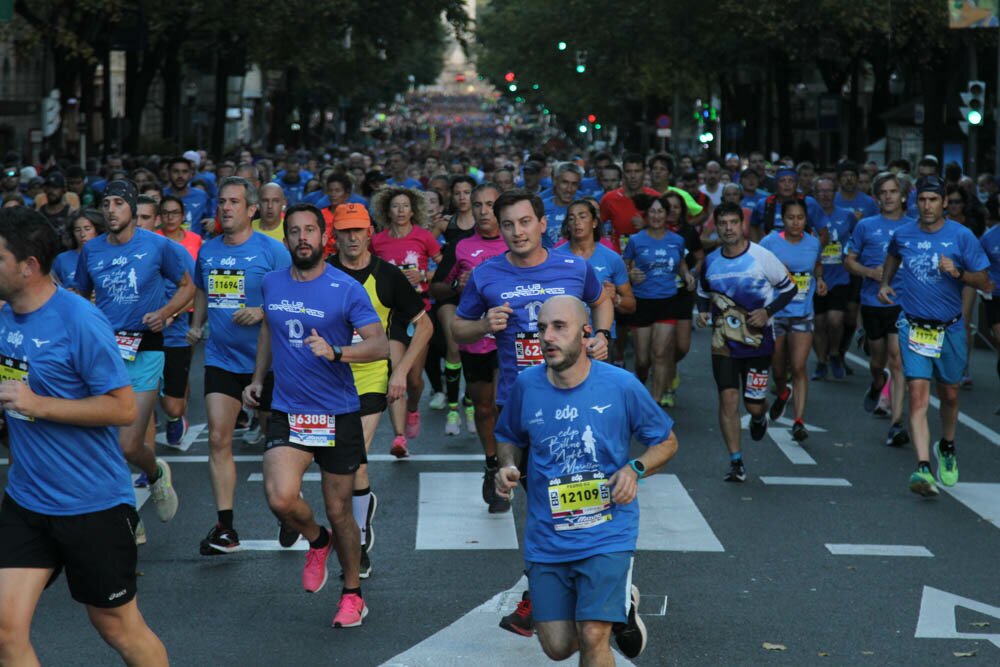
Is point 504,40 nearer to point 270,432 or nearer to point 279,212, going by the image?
point 279,212

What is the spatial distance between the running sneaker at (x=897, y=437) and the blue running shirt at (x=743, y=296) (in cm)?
194

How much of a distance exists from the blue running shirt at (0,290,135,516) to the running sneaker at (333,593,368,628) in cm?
219

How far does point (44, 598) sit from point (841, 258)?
981 cm

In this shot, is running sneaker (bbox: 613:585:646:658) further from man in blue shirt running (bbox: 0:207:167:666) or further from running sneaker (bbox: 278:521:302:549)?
running sneaker (bbox: 278:521:302:549)

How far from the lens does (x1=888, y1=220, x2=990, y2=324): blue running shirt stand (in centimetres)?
1173

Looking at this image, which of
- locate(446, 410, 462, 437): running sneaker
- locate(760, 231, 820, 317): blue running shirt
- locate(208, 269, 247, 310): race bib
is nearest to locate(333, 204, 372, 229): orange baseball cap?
locate(208, 269, 247, 310): race bib

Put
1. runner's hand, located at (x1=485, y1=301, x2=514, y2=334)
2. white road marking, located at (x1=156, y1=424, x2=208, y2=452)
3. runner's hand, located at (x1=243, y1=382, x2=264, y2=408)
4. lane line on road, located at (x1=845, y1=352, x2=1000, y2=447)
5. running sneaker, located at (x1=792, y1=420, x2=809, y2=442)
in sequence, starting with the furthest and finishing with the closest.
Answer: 1. lane line on road, located at (x1=845, y1=352, x2=1000, y2=447)
2. running sneaker, located at (x1=792, y1=420, x2=809, y2=442)
3. white road marking, located at (x1=156, y1=424, x2=208, y2=452)
4. runner's hand, located at (x1=243, y1=382, x2=264, y2=408)
5. runner's hand, located at (x1=485, y1=301, x2=514, y2=334)

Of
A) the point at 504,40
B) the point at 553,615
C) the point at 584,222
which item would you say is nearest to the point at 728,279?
the point at 584,222

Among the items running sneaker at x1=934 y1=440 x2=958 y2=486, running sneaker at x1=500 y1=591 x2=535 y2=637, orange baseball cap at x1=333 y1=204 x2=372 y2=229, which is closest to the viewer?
running sneaker at x1=500 y1=591 x2=535 y2=637

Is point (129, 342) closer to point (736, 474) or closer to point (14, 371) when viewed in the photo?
point (14, 371)

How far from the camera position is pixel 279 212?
1299cm

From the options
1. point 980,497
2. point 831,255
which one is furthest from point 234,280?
point 831,255

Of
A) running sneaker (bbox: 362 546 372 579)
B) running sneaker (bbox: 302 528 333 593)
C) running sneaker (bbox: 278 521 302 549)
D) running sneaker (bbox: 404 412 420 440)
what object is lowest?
running sneaker (bbox: 404 412 420 440)

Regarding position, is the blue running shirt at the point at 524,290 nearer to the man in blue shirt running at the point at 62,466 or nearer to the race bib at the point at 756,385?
the man in blue shirt running at the point at 62,466
